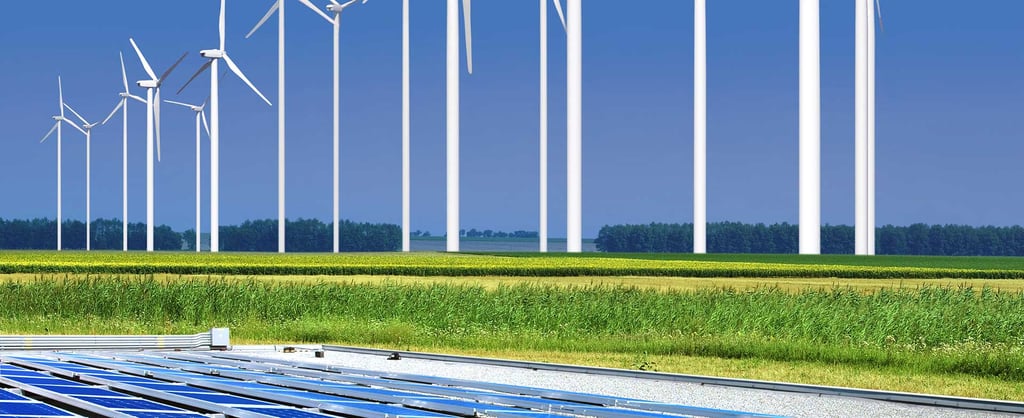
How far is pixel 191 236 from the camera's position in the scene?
17712 centimetres

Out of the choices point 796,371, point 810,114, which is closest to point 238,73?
point 810,114

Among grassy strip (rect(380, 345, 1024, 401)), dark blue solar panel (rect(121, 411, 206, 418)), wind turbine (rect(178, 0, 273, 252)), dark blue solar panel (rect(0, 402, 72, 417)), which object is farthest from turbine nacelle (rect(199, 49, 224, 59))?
dark blue solar panel (rect(121, 411, 206, 418))

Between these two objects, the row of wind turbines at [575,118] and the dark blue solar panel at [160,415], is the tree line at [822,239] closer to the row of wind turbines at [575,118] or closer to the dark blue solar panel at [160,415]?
the row of wind turbines at [575,118]

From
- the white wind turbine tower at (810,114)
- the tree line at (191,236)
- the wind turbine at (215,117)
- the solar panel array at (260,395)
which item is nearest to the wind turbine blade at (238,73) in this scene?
the wind turbine at (215,117)

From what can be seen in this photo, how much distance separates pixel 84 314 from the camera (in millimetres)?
35250

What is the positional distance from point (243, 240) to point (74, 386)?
161 meters

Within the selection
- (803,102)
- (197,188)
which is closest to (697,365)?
(803,102)

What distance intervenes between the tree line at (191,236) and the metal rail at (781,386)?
14695cm

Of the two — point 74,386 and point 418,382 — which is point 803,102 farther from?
point 74,386

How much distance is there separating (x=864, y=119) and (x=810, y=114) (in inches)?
184

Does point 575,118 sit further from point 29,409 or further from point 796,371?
point 29,409

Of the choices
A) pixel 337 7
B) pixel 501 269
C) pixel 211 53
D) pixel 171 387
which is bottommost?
pixel 171 387

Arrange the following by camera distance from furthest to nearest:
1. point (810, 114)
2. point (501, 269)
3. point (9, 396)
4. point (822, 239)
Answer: point (822, 239), point (810, 114), point (501, 269), point (9, 396)

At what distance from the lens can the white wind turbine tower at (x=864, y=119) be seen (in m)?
69.8
